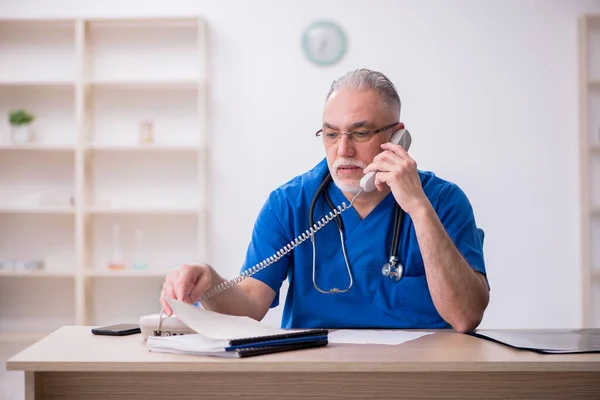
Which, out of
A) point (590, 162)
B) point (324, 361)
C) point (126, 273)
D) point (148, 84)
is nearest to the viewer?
point (324, 361)

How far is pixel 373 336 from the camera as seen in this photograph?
1565mm

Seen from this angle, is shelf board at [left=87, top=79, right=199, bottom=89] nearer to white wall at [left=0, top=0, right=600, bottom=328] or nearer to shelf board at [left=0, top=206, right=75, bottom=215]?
white wall at [left=0, top=0, right=600, bottom=328]

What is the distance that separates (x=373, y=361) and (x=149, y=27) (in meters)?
3.66

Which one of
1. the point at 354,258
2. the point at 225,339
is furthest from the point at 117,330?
the point at 354,258

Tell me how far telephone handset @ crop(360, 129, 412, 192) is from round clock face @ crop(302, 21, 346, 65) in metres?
2.48

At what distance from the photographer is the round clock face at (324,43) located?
4.43 metres

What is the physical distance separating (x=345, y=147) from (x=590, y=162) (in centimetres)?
298

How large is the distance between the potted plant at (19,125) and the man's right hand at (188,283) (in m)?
3.09

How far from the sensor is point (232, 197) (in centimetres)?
448

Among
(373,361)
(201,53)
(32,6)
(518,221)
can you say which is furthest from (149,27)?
(373,361)

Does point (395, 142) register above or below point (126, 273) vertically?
above

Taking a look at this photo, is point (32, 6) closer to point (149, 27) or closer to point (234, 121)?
point (149, 27)

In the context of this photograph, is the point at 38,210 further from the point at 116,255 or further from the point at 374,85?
the point at 374,85

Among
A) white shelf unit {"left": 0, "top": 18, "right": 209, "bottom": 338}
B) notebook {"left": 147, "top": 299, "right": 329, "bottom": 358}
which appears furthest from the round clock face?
notebook {"left": 147, "top": 299, "right": 329, "bottom": 358}
